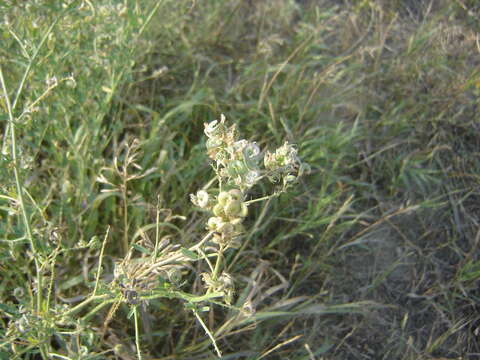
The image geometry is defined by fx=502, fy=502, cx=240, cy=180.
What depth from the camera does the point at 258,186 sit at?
7.29ft

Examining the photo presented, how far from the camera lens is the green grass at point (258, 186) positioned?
1704mm

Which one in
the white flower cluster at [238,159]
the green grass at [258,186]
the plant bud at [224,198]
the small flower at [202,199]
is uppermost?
the white flower cluster at [238,159]

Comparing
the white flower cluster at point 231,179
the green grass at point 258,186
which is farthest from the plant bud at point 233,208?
the green grass at point 258,186

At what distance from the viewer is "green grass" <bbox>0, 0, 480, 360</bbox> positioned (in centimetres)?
170

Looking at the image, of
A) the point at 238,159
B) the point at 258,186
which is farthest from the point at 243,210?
the point at 258,186

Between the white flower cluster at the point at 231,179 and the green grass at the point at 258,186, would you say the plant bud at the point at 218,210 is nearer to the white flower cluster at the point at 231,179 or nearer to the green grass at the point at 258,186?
the white flower cluster at the point at 231,179

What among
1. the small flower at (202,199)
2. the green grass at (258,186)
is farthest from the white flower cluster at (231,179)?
the green grass at (258,186)

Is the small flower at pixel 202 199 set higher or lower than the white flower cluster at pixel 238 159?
lower

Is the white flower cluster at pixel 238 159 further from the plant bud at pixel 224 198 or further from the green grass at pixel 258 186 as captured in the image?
the green grass at pixel 258 186

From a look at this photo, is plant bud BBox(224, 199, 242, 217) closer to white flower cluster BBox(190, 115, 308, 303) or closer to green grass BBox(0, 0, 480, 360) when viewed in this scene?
white flower cluster BBox(190, 115, 308, 303)

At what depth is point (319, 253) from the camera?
7.10 ft

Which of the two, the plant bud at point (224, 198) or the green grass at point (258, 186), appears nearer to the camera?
the plant bud at point (224, 198)

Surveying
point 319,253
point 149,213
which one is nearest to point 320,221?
point 319,253

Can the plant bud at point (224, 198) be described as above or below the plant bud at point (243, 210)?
above
